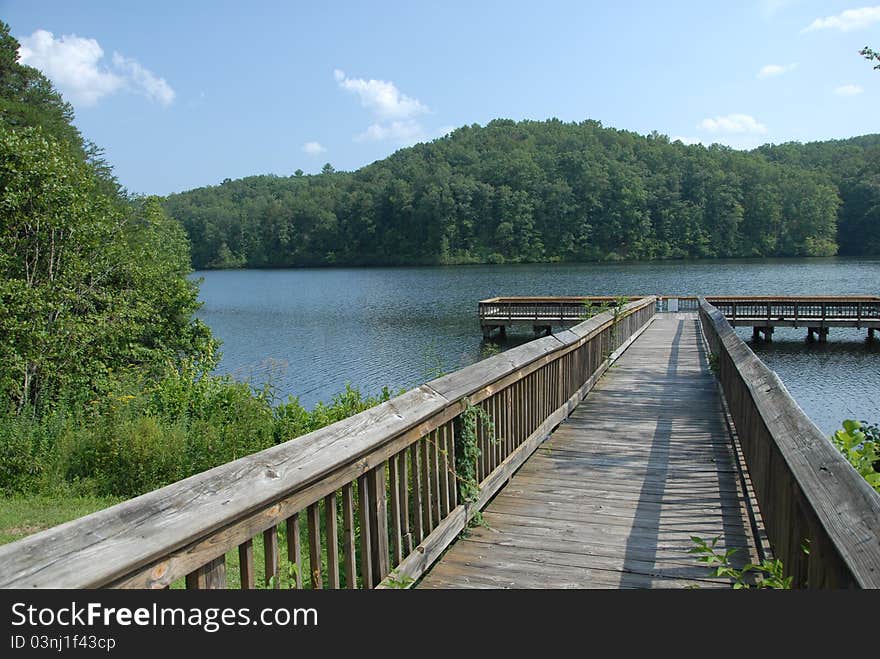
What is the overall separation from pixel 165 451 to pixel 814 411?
14.8 m

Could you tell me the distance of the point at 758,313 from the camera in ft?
99.5

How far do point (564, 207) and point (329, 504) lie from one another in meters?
120

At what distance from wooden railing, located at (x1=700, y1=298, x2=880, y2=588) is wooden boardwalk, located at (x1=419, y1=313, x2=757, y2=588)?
441 mm

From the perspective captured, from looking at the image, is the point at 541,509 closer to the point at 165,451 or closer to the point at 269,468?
the point at 269,468

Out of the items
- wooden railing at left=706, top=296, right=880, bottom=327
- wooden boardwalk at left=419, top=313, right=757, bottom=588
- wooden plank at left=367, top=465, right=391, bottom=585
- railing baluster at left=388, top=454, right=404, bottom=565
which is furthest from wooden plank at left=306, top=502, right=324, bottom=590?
wooden railing at left=706, top=296, right=880, bottom=327

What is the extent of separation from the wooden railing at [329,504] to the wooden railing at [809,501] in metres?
1.58

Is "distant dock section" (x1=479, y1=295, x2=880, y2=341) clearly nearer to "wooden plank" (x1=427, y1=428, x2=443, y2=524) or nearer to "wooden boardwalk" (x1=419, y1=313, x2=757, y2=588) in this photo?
"wooden boardwalk" (x1=419, y1=313, x2=757, y2=588)

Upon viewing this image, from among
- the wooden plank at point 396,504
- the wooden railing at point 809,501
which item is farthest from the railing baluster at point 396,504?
the wooden railing at point 809,501

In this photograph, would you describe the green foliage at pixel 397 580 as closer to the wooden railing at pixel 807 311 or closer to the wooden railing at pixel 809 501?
the wooden railing at pixel 809 501

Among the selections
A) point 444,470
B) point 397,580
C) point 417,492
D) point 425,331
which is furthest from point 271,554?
point 425,331

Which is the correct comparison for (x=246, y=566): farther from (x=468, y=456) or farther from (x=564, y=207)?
(x=564, y=207)

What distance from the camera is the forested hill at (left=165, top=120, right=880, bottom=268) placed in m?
110

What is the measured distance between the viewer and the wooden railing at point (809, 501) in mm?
1794

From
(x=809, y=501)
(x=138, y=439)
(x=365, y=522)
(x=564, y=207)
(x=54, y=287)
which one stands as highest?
(x=564, y=207)
